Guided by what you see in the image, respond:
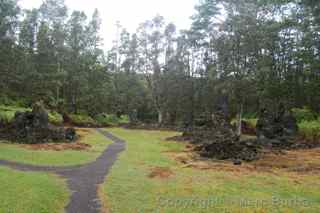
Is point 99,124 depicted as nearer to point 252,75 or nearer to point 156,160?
point 252,75

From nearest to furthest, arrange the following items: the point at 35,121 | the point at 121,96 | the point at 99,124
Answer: the point at 35,121 < the point at 99,124 < the point at 121,96

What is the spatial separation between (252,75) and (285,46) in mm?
6074

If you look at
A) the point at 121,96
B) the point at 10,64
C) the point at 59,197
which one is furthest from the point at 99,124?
the point at 59,197

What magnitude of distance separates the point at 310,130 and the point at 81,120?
2521 centimetres

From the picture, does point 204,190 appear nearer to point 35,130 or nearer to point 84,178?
point 84,178

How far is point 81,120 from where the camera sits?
36031 mm

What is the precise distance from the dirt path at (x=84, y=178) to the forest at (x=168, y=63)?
1592 centimetres

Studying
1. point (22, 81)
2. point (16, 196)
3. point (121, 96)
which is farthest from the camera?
point (121, 96)

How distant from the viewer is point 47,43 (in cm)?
3400

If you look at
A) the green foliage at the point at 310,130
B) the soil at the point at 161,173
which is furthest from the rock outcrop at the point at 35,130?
the green foliage at the point at 310,130

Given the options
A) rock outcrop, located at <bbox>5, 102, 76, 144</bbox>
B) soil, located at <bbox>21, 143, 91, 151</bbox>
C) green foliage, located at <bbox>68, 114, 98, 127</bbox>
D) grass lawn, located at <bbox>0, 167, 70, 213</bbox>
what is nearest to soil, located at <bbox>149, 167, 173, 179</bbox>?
grass lawn, located at <bbox>0, 167, 70, 213</bbox>

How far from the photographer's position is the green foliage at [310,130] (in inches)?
945

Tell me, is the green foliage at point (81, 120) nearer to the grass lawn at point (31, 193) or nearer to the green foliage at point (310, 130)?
the green foliage at point (310, 130)

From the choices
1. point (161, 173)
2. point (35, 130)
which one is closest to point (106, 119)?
point (35, 130)
